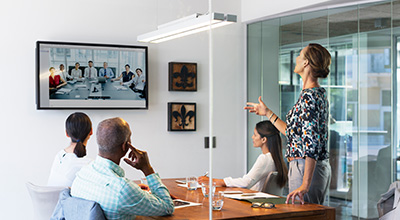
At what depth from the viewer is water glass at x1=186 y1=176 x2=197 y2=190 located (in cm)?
214

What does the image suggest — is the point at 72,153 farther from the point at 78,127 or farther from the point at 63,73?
the point at 63,73

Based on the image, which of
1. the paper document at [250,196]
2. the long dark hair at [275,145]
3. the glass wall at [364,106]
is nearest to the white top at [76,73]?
the long dark hair at [275,145]

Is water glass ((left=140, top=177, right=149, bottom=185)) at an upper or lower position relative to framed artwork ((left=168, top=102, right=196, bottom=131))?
lower

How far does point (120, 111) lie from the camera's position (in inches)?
80.2

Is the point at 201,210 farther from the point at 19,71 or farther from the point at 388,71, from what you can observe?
the point at 388,71

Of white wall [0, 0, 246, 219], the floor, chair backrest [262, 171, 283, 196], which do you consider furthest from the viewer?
the floor

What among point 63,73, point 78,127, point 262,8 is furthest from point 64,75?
point 262,8

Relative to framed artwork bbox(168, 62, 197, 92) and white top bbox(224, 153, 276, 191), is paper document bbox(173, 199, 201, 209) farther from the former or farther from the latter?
framed artwork bbox(168, 62, 197, 92)

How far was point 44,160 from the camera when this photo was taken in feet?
6.49

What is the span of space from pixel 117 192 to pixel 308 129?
0.95 metres

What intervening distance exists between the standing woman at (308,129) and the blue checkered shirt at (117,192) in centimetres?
53

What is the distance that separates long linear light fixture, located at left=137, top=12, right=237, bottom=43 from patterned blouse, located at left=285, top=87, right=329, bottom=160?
454mm

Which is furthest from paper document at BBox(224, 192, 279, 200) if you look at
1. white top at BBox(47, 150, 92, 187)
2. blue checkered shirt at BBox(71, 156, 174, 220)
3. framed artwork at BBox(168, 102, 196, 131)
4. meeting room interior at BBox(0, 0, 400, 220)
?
white top at BBox(47, 150, 92, 187)

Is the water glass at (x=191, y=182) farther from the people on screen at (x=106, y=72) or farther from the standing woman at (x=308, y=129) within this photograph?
the people on screen at (x=106, y=72)
